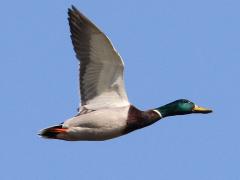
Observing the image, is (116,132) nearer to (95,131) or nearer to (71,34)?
(95,131)

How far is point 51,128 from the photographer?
23703 mm

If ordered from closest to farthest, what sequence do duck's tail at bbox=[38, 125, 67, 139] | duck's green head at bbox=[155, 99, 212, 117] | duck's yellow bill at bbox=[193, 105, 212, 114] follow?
duck's tail at bbox=[38, 125, 67, 139], duck's green head at bbox=[155, 99, 212, 117], duck's yellow bill at bbox=[193, 105, 212, 114]

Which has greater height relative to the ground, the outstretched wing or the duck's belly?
the outstretched wing

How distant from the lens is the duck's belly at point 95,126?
2356cm

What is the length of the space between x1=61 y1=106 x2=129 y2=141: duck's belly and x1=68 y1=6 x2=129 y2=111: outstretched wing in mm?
378

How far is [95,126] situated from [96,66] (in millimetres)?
1181

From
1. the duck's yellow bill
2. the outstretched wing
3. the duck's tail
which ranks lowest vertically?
the duck's tail

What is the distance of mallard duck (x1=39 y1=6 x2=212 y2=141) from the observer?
23.6 metres

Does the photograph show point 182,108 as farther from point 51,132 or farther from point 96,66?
point 51,132

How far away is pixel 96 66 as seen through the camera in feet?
78.3

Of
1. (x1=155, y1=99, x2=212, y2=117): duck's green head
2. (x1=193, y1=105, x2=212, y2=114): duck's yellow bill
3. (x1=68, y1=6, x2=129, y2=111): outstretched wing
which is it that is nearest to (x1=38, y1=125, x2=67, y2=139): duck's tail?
(x1=68, y1=6, x2=129, y2=111): outstretched wing

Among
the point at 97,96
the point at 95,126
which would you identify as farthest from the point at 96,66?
the point at 95,126

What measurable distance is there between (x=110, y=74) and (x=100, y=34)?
0.91m

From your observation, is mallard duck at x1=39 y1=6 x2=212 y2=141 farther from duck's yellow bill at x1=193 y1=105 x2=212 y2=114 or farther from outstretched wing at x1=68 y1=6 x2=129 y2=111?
duck's yellow bill at x1=193 y1=105 x2=212 y2=114
